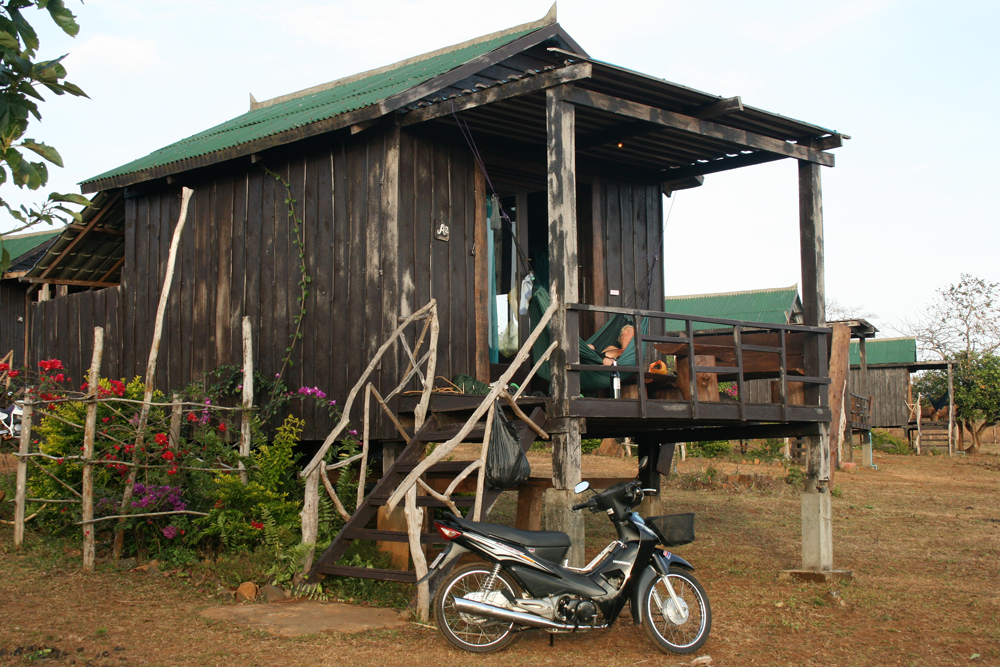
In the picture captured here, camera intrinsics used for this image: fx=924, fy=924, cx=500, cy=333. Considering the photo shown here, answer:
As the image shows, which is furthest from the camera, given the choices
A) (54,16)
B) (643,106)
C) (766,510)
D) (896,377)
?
(896,377)

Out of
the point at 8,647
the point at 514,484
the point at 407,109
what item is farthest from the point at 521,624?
the point at 407,109

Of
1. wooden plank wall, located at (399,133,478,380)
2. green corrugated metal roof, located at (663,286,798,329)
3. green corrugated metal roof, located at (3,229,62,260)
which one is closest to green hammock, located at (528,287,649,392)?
wooden plank wall, located at (399,133,478,380)

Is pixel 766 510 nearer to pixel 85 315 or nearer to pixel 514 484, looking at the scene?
pixel 514 484

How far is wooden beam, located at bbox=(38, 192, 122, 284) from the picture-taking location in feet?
40.5

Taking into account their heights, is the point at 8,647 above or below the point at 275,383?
below

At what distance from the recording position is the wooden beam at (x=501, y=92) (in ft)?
25.1

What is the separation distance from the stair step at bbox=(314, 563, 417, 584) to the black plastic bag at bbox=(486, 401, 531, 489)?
0.96 meters

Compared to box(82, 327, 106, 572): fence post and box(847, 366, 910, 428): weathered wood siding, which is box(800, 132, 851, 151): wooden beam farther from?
box(847, 366, 910, 428): weathered wood siding

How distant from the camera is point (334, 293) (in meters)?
9.64

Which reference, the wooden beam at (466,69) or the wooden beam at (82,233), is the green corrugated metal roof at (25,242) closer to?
the wooden beam at (82,233)

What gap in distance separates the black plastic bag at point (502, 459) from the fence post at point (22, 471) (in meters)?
4.47

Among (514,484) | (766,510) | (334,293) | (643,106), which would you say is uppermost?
(643,106)

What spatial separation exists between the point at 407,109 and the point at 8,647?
5.69 metres

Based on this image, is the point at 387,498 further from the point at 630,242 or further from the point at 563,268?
the point at 630,242
